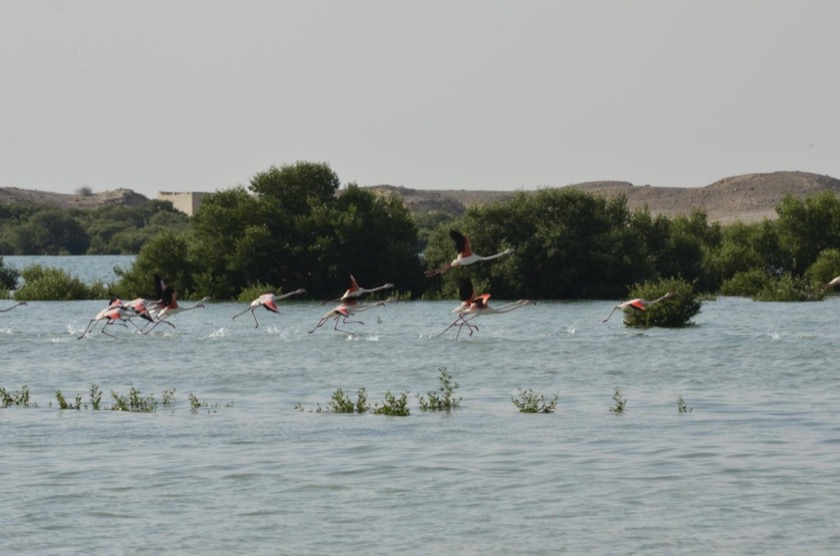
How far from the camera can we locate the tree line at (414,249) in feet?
187

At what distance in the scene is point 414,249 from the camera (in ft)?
203

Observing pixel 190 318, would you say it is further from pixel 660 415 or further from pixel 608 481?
pixel 608 481

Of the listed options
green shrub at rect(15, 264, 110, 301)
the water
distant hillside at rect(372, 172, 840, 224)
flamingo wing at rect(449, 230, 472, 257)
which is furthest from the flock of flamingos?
distant hillside at rect(372, 172, 840, 224)

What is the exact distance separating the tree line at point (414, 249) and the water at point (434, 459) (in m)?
26.4

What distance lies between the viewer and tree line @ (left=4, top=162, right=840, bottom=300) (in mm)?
56969

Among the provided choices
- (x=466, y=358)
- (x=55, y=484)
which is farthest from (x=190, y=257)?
(x=55, y=484)

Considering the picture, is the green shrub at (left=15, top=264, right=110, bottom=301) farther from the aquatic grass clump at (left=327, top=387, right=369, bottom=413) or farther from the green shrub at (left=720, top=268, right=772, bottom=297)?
the aquatic grass clump at (left=327, top=387, right=369, bottom=413)

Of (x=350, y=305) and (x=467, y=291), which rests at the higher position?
(x=467, y=291)

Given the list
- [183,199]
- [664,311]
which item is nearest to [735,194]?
[183,199]

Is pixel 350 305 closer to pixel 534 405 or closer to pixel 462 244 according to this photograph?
pixel 462 244

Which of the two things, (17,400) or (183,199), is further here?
(183,199)

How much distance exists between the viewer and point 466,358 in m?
30.0

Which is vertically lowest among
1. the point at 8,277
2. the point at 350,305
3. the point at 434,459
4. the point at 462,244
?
the point at 434,459

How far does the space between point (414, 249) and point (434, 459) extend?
1817 inches
